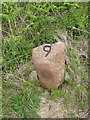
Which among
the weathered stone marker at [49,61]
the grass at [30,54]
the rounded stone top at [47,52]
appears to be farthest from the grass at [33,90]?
the rounded stone top at [47,52]

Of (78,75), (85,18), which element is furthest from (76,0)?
(78,75)

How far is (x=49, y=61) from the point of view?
93.1 inches

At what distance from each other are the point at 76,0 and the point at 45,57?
2.76ft

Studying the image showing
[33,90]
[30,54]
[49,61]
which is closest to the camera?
[49,61]

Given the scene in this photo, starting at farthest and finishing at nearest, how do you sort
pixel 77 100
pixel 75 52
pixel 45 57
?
pixel 75 52
pixel 77 100
pixel 45 57

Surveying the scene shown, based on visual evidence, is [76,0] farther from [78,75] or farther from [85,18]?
[78,75]

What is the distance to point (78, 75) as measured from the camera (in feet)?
8.70

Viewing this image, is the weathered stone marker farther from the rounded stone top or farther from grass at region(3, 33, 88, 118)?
grass at region(3, 33, 88, 118)

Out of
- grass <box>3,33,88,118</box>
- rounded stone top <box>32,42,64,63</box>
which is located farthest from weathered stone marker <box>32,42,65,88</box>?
grass <box>3,33,88,118</box>

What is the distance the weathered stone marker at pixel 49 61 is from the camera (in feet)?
7.79

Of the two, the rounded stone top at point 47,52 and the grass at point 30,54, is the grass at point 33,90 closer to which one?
the grass at point 30,54

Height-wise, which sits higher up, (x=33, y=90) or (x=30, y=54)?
(x=30, y=54)

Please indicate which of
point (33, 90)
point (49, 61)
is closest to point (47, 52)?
point (49, 61)

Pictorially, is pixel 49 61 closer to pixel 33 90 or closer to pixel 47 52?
pixel 47 52
